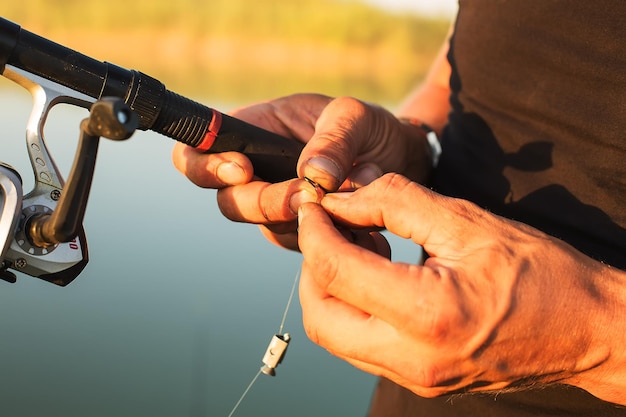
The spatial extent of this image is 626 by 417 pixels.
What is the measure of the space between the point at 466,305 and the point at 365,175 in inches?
22.7

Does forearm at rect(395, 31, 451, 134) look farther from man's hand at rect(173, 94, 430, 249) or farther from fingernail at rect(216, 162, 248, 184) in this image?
fingernail at rect(216, 162, 248, 184)

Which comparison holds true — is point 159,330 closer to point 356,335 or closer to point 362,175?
point 362,175

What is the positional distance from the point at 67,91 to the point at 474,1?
0.88 m

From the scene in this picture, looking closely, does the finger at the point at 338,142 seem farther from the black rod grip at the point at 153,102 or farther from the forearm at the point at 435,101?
the forearm at the point at 435,101

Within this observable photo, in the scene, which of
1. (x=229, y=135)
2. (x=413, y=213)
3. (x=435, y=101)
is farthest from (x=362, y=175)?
(x=435, y=101)

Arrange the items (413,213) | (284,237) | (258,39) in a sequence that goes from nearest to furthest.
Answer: (413,213) < (284,237) < (258,39)

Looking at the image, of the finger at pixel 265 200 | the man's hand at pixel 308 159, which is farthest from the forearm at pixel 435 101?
the finger at pixel 265 200

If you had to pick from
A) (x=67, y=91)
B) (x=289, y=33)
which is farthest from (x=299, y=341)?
(x=289, y=33)

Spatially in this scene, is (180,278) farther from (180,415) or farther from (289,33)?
(289,33)

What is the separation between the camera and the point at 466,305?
33.0 inches

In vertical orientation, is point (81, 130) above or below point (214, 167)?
above

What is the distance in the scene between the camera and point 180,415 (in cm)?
274

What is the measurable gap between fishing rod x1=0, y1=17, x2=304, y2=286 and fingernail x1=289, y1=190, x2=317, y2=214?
0.21 meters

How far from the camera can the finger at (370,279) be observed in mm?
833
